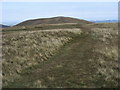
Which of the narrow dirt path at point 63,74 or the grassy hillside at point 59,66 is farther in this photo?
the grassy hillside at point 59,66

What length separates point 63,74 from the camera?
13.3m

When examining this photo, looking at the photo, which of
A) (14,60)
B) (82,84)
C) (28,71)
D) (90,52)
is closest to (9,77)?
(28,71)

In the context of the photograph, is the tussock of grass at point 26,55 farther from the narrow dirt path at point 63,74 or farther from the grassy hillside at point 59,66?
the narrow dirt path at point 63,74

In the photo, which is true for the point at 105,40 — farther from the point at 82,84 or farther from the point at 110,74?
the point at 82,84

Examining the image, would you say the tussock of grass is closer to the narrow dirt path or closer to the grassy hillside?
the grassy hillside

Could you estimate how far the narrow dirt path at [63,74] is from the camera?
1158cm

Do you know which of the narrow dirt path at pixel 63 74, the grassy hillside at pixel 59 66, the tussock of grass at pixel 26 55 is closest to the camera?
the narrow dirt path at pixel 63 74

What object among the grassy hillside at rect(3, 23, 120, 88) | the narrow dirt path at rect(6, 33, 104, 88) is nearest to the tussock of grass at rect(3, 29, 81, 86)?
the grassy hillside at rect(3, 23, 120, 88)

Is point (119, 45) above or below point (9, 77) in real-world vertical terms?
above

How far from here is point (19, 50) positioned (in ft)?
68.0

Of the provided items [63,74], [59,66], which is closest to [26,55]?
[59,66]

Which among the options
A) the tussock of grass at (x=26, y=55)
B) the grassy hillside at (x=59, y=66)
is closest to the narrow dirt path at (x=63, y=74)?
the grassy hillside at (x=59, y=66)

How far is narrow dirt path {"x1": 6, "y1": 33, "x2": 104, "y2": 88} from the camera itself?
11.6 metres

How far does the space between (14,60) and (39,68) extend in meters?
3.69
